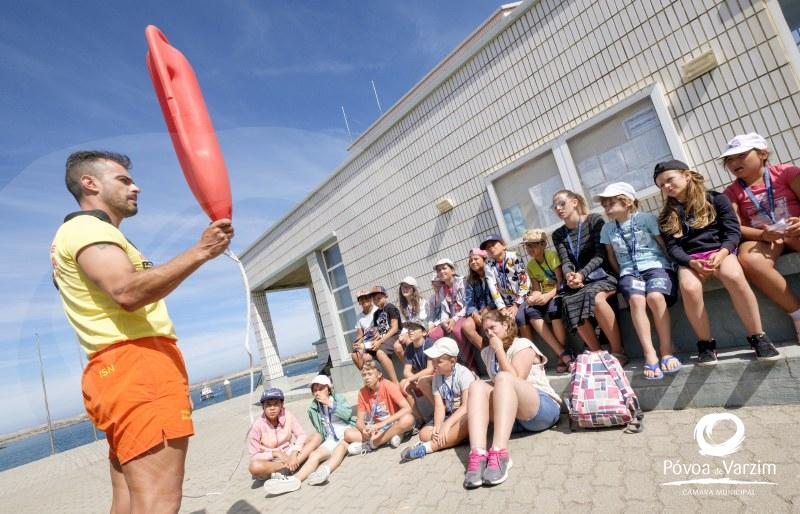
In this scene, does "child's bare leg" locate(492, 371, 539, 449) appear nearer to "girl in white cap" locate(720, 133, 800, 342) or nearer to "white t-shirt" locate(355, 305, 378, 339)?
"girl in white cap" locate(720, 133, 800, 342)

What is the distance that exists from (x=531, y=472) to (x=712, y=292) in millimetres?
2133

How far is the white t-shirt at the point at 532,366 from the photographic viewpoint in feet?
11.4

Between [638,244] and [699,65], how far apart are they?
90.3 inches

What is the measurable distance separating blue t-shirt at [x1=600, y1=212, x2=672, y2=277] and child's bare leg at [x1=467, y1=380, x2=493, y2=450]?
1.59 meters

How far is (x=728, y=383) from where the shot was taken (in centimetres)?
285

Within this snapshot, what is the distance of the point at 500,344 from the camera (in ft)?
12.2

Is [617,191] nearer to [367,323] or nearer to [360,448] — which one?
[360,448]

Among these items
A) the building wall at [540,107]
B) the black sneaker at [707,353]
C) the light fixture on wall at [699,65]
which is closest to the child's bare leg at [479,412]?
the black sneaker at [707,353]

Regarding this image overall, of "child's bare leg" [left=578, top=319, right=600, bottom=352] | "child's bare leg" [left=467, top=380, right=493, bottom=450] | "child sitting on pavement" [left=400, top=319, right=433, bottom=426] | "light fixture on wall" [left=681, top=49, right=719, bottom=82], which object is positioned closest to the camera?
"child's bare leg" [left=467, top=380, right=493, bottom=450]

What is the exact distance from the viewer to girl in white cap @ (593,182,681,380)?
123 inches

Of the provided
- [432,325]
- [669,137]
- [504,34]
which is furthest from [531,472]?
[504,34]

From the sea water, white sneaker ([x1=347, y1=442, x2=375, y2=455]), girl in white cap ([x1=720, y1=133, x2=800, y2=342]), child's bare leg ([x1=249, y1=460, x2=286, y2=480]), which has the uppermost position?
girl in white cap ([x1=720, y1=133, x2=800, y2=342])

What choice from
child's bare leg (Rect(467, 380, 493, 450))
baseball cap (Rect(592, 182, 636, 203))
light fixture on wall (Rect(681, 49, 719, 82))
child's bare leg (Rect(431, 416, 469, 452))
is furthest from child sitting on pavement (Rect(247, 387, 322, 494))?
light fixture on wall (Rect(681, 49, 719, 82))

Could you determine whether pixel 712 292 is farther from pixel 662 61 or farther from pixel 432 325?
pixel 432 325
